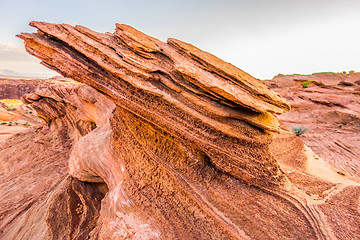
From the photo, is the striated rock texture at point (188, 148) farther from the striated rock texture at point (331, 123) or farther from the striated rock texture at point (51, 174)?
the striated rock texture at point (331, 123)

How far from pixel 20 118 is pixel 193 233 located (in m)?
19.7

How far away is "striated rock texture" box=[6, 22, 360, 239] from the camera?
2629 mm

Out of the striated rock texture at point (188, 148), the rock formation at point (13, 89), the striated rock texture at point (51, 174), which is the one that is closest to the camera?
the striated rock texture at point (188, 148)

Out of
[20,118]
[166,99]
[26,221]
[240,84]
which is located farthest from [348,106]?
[20,118]

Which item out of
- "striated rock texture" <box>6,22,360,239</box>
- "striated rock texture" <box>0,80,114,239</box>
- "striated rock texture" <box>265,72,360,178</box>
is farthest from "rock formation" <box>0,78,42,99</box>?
"striated rock texture" <box>265,72,360,178</box>

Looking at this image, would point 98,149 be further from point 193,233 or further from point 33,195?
point 33,195

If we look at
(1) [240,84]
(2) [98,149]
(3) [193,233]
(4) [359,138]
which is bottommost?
(2) [98,149]

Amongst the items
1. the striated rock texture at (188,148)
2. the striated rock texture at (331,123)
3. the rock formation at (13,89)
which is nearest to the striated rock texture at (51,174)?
the striated rock texture at (188,148)

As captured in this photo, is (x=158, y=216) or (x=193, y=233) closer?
(x=193, y=233)

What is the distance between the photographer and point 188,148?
3053 mm

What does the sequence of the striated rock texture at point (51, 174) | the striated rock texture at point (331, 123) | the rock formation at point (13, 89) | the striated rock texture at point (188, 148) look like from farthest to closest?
1. the rock formation at point (13, 89)
2. the striated rock texture at point (331, 123)
3. the striated rock texture at point (51, 174)
4. the striated rock texture at point (188, 148)

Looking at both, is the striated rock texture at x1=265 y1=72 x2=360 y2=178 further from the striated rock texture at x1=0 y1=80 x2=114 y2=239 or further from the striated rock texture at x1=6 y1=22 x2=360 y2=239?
the striated rock texture at x1=0 y1=80 x2=114 y2=239

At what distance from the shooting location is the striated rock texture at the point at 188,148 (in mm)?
2629

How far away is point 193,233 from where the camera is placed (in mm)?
2551
